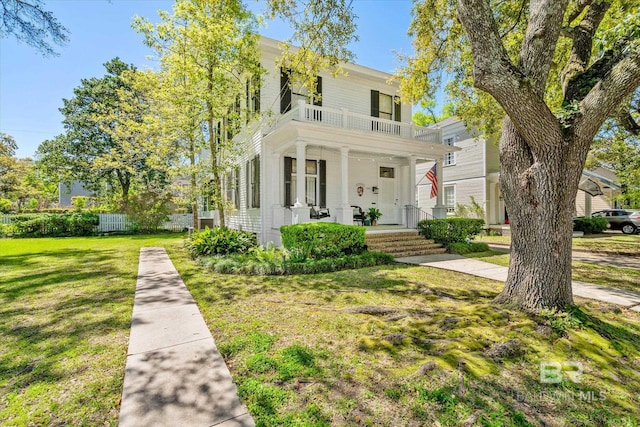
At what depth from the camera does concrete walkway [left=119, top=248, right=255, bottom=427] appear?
6.95 ft

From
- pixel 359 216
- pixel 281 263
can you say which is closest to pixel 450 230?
pixel 359 216

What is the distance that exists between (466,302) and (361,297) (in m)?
1.62

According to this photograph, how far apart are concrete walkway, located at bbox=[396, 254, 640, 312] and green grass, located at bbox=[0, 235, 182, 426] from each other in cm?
666

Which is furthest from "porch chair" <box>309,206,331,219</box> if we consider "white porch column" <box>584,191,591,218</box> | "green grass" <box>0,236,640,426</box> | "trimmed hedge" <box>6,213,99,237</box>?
"white porch column" <box>584,191,591,218</box>

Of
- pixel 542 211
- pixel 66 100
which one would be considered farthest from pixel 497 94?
pixel 66 100

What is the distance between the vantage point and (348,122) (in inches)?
426

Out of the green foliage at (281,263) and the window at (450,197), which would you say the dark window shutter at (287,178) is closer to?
the green foliage at (281,263)

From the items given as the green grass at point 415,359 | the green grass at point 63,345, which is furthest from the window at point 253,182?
the green grass at point 415,359

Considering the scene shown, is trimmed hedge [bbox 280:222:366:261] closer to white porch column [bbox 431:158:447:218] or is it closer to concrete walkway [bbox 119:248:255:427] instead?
concrete walkway [bbox 119:248:255:427]

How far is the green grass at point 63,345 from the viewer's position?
7.45ft

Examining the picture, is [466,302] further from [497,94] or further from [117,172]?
[117,172]

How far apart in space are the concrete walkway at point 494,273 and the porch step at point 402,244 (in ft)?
1.43

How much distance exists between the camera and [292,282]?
620cm

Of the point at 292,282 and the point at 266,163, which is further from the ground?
the point at 266,163
